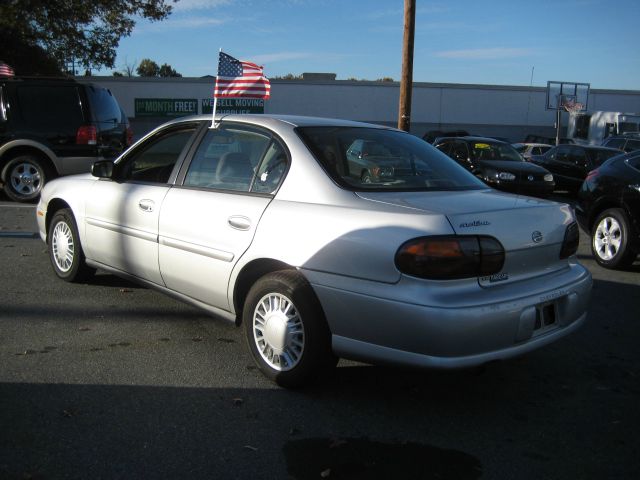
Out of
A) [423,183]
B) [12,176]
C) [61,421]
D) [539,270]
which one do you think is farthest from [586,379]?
[12,176]

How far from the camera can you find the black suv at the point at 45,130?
34.4 feet

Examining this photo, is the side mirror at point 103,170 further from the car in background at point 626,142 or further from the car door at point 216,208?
the car in background at point 626,142

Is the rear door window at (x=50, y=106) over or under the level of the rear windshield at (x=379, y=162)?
over

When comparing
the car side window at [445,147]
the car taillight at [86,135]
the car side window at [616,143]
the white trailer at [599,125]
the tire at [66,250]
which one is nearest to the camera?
the tire at [66,250]

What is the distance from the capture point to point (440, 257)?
3068mm

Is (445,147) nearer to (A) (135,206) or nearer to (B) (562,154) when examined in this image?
(B) (562,154)

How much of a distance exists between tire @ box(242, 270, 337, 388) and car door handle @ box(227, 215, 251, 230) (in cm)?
33

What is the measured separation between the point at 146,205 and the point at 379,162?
1.70 m

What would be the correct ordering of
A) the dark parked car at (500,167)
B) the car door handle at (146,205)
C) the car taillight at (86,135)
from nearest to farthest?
the car door handle at (146,205) < the car taillight at (86,135) < the dark parked car at (500,167)

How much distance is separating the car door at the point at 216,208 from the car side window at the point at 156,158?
0.33 meters

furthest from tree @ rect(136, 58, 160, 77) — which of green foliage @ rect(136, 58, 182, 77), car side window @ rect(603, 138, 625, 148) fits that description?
car side window @ rect(603, 138, 625, 148)

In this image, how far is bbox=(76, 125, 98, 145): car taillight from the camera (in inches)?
419

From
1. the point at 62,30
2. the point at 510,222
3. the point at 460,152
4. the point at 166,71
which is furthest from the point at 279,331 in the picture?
the point at 166,71

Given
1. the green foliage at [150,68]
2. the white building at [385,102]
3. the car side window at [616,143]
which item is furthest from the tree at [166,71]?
the car side window at [616,143]
